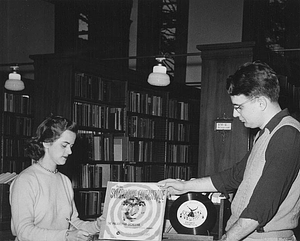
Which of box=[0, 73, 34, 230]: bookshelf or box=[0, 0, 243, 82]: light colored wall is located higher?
box=[0, 0, 243, 82]: light colored wall

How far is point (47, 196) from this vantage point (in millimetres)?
2664

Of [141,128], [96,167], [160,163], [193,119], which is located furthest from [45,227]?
[193,119]

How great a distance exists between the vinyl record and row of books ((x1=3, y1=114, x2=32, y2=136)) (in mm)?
5815

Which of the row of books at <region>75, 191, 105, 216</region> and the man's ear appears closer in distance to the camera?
the man's ear

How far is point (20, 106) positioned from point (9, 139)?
59 centimetres

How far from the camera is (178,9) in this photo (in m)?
9.37

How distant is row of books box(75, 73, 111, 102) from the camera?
6.22 m

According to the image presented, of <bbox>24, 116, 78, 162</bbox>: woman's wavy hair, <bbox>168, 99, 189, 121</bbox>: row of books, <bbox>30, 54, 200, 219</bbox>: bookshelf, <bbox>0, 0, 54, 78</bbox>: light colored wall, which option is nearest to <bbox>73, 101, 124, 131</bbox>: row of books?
<bbox>30, 54, 200, 219</bbox>: bookshelf

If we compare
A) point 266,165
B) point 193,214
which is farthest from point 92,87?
point 266,165

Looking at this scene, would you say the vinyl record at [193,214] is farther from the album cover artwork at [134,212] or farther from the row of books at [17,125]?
the row of books at [17,125]

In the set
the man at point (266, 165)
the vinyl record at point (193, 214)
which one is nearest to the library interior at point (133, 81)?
the vinyl record at point (193, 214)

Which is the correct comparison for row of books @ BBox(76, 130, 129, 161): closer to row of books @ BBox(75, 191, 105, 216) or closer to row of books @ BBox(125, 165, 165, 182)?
row of books @ BBox(125, 165, 165, 182)

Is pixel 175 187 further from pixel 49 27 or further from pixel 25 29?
pixel 49 27

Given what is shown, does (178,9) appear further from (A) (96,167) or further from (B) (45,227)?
(B) (45,227)
